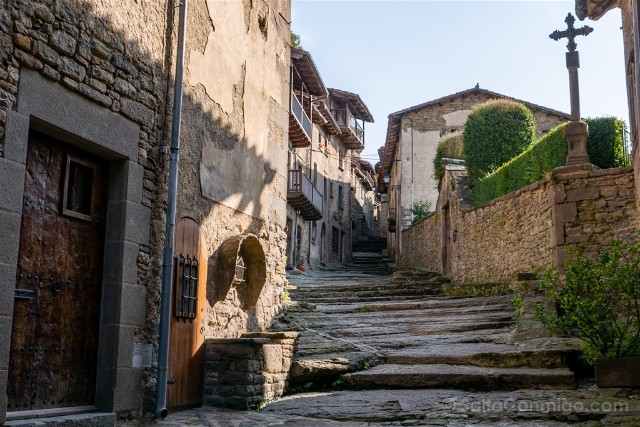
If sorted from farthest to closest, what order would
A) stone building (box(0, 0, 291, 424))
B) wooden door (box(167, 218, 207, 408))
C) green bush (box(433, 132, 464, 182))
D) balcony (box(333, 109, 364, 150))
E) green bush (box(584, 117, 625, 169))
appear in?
1. balcony (box(333, 109, 364, 150))
2. green bush (box(433, 132, 464, 182))
3. green bush (box(584, 117, 625, 169))
4. wooden door (box(167, 218, 207, 408))
5. stone building (box(0, 0, 291, 424))

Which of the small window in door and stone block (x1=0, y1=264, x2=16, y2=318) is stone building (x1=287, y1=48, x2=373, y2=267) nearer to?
the small window in door

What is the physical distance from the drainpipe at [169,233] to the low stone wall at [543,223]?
4909 millimetres

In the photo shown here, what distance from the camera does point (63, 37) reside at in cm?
532

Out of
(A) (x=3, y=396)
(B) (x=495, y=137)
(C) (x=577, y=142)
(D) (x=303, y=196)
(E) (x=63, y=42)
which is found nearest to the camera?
(A) (x=3, y=396)

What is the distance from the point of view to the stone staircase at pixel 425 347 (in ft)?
23.9

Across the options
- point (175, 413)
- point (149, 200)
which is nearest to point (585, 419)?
point (175, 413)

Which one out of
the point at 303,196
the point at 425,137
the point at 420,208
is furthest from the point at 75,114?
the point at 425,137

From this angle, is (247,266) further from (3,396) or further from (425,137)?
(425,137)

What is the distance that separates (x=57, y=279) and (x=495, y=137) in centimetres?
1286

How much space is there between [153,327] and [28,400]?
1.44 meters

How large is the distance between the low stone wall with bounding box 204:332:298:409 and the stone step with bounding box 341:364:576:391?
1017 millimetres

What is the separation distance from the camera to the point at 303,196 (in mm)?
23969

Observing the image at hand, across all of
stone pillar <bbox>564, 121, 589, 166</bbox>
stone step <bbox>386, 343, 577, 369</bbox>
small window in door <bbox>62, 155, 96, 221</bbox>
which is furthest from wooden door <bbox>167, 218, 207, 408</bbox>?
stone pillar <bbox>564, 121, 589, 166</bbox>

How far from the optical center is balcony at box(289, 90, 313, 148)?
73.8 feet
